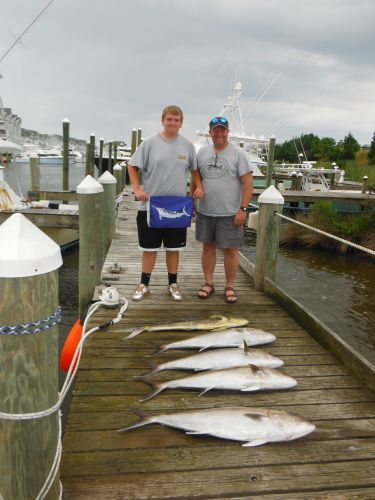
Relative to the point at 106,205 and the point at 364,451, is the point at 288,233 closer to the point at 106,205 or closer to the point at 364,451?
the point at 106,205

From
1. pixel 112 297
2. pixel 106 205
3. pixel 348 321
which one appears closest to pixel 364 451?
pixel 112 297

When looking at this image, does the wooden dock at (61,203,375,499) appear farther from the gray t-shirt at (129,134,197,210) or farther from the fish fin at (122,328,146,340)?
the gray t-shirt at (129,134,197,210)

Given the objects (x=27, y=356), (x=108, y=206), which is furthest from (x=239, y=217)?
(x=108, y=206)

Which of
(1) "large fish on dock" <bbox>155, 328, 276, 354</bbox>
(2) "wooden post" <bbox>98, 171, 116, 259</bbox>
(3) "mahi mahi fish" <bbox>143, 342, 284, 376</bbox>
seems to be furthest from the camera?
(2) "wooden post" <bbox>98, 171, 116, 259</bbox>

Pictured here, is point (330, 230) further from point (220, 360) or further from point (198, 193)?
point (220, 360)

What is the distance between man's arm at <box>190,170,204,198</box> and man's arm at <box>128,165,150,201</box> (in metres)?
0.47

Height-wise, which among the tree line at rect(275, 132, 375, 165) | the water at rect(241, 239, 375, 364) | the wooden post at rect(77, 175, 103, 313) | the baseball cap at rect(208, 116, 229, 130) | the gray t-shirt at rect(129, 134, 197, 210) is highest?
the tree line at rect(275, 132, 375, 165)

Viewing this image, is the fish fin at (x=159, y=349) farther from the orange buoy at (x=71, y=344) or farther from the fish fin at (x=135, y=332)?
the orange buoy at (x=71, y=344)

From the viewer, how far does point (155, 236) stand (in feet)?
13.9

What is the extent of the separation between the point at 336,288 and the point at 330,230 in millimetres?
4082

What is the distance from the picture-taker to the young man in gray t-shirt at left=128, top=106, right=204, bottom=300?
3.99 meters

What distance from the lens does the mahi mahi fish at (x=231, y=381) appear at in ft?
8.84

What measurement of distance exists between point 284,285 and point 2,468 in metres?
10.1

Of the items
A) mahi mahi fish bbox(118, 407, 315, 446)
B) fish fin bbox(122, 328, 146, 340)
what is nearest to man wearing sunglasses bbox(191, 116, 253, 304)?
fish fin bbox(122, 328, 146, 340)
